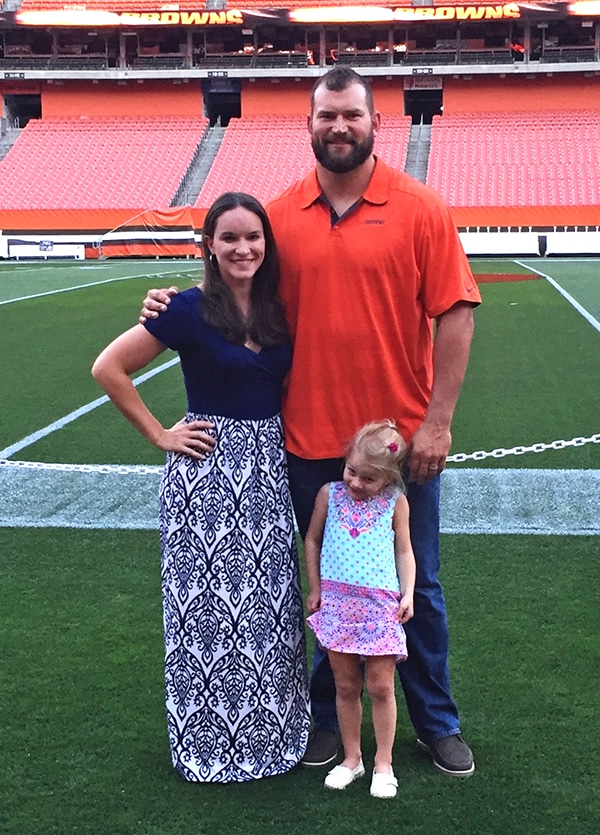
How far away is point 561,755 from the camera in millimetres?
3297

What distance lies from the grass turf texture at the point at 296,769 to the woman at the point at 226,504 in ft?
0.72

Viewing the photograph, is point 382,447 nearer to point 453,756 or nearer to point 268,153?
point 453,756

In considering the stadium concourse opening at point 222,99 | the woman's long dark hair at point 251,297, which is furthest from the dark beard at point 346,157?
the stadium concourse opening at point 222,99

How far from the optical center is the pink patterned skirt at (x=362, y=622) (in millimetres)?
2975

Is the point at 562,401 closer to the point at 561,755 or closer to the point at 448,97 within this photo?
the point at 561,755

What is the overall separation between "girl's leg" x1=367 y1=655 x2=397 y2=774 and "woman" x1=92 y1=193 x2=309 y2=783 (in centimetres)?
26

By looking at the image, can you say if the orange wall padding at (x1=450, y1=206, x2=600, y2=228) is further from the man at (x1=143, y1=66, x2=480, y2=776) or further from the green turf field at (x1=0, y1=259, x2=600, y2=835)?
the man at (x1=143, y1=66, x2=480, y2=776)

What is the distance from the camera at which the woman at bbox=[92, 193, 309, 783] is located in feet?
9.82

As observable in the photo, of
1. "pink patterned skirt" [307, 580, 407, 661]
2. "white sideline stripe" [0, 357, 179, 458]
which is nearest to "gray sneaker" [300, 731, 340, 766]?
"pink patterned skirt" [307, 580, 407, 661]

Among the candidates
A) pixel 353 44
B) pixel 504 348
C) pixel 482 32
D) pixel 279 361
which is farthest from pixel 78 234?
pixel 279 361

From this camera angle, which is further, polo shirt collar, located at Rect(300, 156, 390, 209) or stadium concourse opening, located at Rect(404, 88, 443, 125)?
stadium concourse opening, located at Rect(404, 88, 443, 125)

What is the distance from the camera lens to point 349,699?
10.2 ft

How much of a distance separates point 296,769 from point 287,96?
43134 mm

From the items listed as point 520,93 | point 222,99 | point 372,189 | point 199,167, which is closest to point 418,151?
point 520,93
